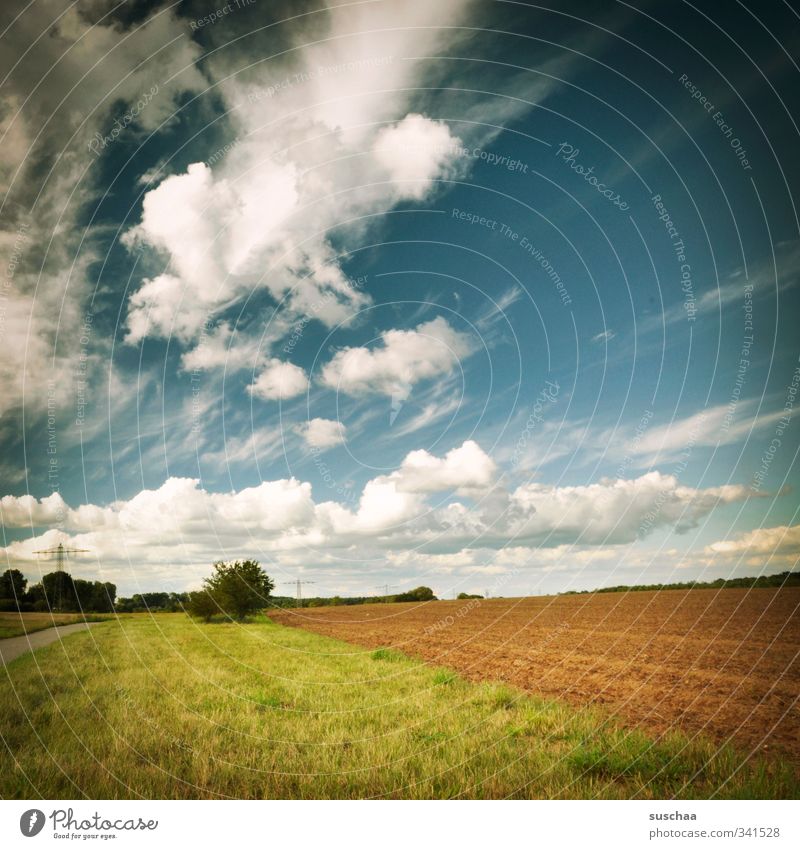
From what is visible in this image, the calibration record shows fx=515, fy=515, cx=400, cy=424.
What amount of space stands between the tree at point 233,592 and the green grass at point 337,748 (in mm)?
33275

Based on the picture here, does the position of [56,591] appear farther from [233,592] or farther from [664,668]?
[233,592]

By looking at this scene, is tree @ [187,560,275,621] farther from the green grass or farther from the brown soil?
the green grass

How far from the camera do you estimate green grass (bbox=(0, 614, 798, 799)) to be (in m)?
6.10

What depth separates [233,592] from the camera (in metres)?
44.5

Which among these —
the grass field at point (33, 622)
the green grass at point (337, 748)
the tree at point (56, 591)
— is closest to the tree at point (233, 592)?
the grass field at point (33, 622)

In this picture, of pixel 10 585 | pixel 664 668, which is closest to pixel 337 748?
pixel 10 585

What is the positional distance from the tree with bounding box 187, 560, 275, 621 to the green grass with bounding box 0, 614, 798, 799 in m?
33.3

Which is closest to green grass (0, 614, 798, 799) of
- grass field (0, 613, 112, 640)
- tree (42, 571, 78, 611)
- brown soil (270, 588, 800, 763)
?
brown soil (270, 588, 800, 763)

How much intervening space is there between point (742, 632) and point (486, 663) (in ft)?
60.9

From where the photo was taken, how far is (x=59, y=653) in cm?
2019

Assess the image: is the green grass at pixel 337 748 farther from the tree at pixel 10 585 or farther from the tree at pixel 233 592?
the tree at pixel 233 592
